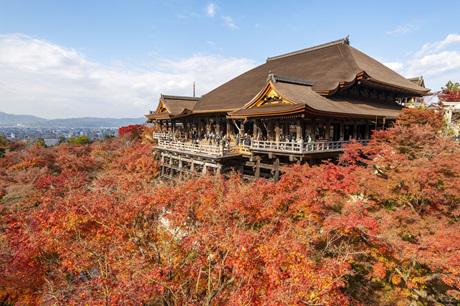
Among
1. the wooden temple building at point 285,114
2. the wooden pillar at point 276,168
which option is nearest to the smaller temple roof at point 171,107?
the wooden temple building at point 285,114

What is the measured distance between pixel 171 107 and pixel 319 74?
14.4m

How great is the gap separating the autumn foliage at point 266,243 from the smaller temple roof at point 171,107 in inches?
670

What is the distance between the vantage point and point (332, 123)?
18.5 metres

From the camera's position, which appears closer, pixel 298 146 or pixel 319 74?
pixel 298 146

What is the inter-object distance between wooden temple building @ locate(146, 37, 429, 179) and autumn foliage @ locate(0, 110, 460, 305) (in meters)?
5.01

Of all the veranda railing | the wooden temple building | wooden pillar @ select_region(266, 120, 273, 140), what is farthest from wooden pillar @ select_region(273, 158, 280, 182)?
wooden pillar @ select_region(266, 120, 273, 140)

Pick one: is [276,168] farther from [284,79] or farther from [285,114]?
[284,79]

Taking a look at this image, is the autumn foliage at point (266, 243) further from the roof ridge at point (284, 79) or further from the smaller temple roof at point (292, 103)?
the roof ridge at point (284, 79)

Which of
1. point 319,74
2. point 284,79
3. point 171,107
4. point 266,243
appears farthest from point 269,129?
point 171,107

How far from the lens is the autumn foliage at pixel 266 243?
650 cm

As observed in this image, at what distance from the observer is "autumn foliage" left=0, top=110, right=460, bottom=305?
650 cm

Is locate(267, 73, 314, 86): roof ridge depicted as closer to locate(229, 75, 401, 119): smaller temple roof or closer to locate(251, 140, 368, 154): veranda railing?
locate(229, 75, 401, 119): smaller temple roof

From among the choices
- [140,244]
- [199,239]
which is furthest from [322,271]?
[140,244]

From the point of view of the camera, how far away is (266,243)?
23.6 feet
